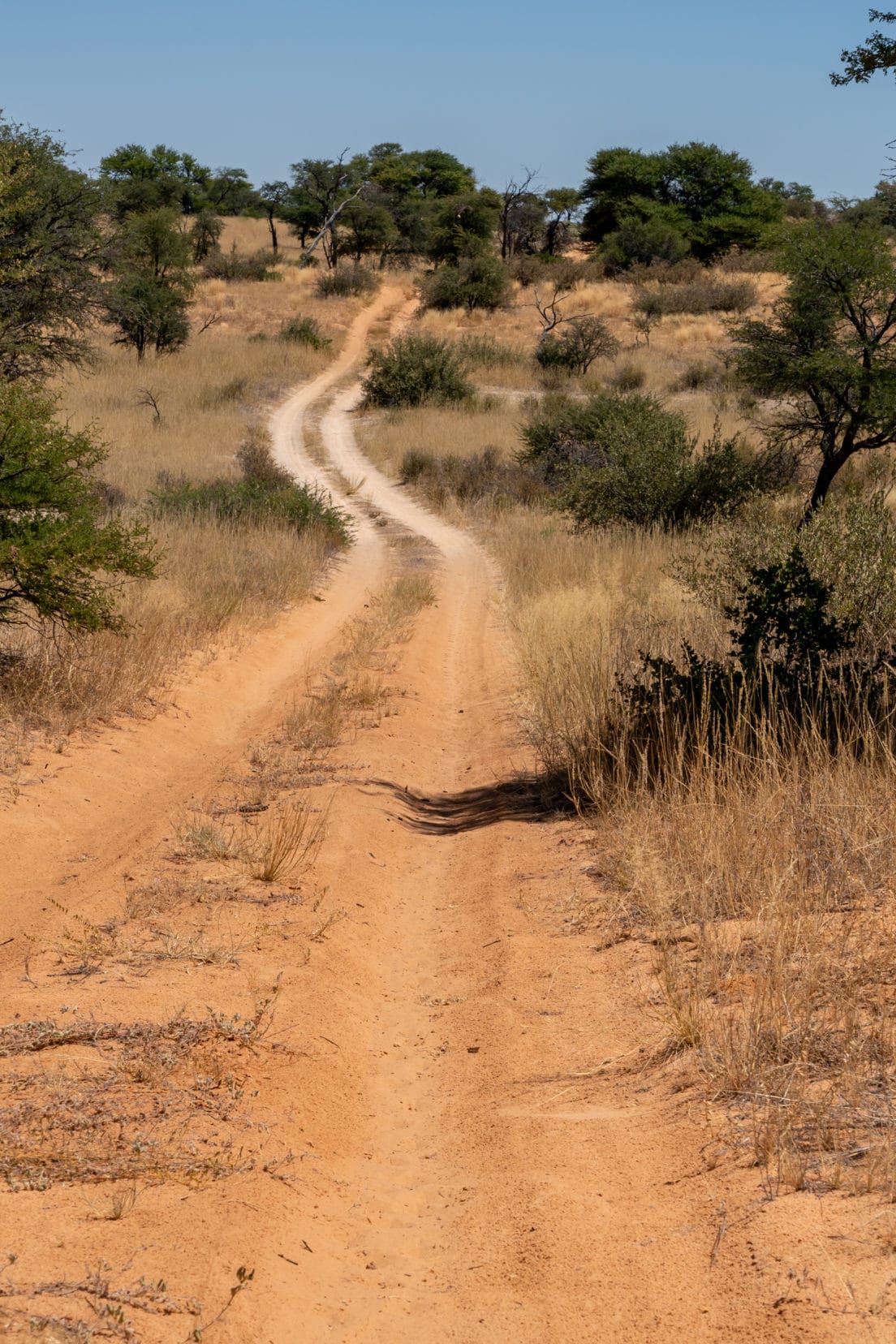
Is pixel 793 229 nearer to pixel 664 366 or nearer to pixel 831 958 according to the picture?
pixel 831 958

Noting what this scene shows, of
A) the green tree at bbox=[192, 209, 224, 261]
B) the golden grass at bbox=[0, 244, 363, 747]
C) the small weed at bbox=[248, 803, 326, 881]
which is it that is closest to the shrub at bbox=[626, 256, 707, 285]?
the golden grass at bbox=[0, 244, 363, 747]

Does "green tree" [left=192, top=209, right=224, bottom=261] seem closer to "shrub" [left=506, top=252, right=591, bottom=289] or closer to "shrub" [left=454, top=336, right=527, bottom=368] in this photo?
"shrub" [left=506, top=252, right=591, bottom=289]

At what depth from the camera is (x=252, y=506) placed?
15.8m

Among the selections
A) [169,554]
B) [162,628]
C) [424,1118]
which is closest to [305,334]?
[169,554]

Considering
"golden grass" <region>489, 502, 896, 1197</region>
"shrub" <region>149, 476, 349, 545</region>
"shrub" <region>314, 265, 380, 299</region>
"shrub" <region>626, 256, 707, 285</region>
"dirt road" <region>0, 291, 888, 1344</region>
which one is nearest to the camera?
"dirt road" <region>0, 291, 888, 1344</region>

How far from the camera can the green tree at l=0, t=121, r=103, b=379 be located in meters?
16.9

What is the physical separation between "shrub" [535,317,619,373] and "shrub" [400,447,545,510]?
12.4 metres

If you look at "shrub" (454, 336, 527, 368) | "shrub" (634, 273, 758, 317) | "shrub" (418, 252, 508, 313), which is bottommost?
"shrub" (454, 336, 527, 368)

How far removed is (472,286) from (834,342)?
101 feet

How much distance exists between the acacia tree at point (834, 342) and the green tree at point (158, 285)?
19573 millimetres

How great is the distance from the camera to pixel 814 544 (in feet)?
27.8

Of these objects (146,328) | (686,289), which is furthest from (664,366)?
(146,328)

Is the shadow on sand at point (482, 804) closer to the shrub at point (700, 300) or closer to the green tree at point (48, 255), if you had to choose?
the green tree at point (48, 255)

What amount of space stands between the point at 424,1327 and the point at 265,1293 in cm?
37
